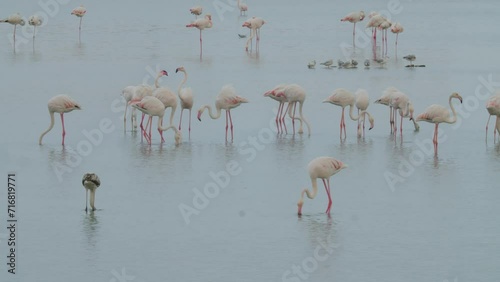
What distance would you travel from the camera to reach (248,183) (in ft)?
39.5

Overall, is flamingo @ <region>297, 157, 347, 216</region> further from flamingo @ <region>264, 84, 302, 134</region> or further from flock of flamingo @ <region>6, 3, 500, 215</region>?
flamingo @ <region>264, 84, 302, 134</region>

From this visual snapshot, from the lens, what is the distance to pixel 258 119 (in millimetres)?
15695

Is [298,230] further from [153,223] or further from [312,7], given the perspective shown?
[312,7]

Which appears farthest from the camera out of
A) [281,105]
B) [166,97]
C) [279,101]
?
[281,105]

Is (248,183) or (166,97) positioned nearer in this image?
(248,183)

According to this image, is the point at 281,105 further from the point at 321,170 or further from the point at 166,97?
the point at 321,170

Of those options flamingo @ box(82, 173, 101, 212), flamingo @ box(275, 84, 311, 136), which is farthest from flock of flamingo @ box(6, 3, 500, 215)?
flamingo @ box(82, 173, 101, 212)

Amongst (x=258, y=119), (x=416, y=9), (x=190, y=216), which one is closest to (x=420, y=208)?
(x=190, y=216)

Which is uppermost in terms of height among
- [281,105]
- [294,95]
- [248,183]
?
[294,95]

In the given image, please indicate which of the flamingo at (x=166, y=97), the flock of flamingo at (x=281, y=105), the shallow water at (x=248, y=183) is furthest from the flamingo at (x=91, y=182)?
the flamingo at (x=166, y=97)

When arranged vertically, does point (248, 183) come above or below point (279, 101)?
below

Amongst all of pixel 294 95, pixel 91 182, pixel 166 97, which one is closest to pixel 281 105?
pixel 294 95

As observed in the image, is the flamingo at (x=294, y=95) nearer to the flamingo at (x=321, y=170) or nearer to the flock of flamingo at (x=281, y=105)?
the flock of flamingo at (x=281, y=105)

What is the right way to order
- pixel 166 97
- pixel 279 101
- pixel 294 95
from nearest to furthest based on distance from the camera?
pixel 166 97, pixel 294 95, pixel 279 101
